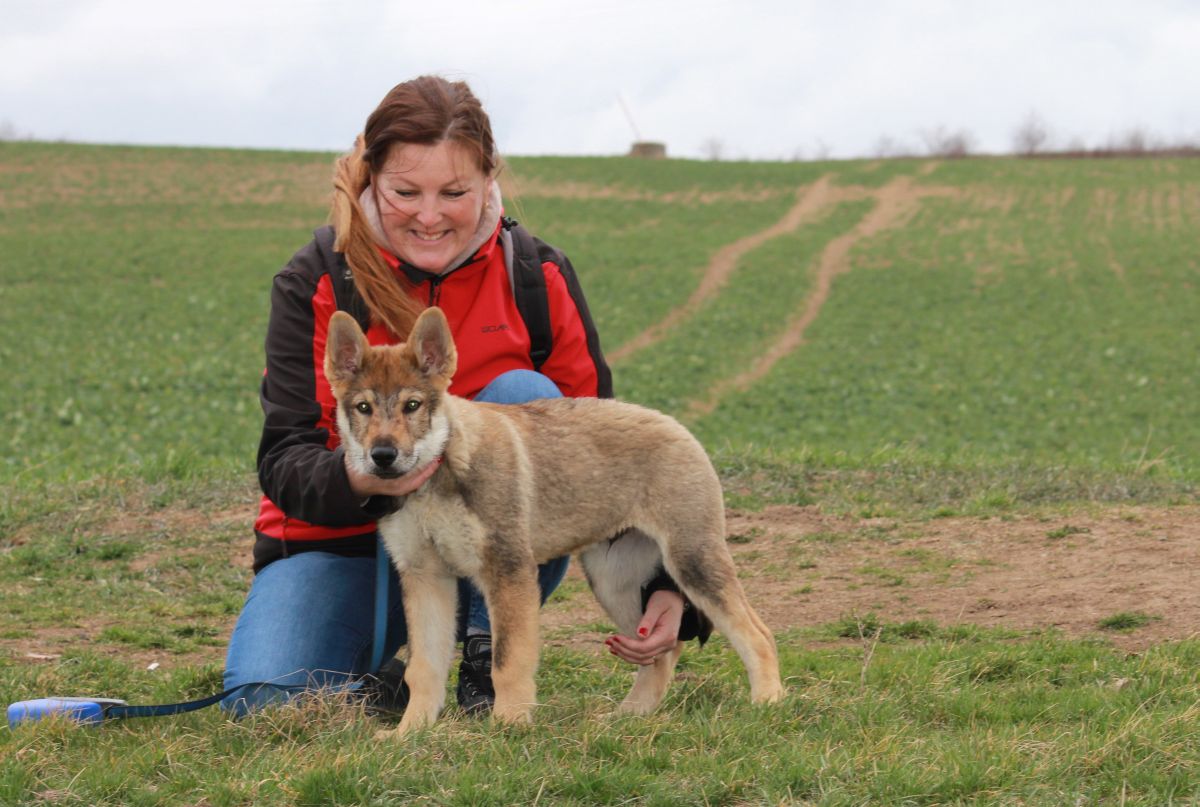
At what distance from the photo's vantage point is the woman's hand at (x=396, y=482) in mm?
4426

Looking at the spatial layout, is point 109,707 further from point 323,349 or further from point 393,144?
point 393,144

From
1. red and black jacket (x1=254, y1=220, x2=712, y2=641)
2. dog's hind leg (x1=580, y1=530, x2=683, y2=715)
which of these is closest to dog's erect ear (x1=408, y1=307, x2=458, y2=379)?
red and black jacket (x1=254, y1=220, x2=712, y2=641)

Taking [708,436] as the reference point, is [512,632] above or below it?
above

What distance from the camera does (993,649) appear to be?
5.96m

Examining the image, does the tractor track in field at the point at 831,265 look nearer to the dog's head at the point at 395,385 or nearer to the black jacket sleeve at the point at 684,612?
the black jacket sleeve at the point at 684,612

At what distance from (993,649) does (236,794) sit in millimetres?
3723

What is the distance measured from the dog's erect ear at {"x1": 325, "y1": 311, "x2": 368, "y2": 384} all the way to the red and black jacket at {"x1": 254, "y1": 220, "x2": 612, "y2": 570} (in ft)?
1.79

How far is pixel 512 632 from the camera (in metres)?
4.48

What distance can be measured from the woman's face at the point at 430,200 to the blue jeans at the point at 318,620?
631 mm

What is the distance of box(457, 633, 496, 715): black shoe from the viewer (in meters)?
5.09

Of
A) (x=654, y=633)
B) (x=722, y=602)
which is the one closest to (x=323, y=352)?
(x=654, y=633)

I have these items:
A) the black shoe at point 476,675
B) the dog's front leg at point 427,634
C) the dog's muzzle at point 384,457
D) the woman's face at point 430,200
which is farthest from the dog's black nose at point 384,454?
the black shoe at point 476,675

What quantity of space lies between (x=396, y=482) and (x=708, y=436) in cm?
1790

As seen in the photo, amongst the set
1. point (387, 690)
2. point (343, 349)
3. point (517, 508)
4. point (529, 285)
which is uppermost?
point (529, 285)
